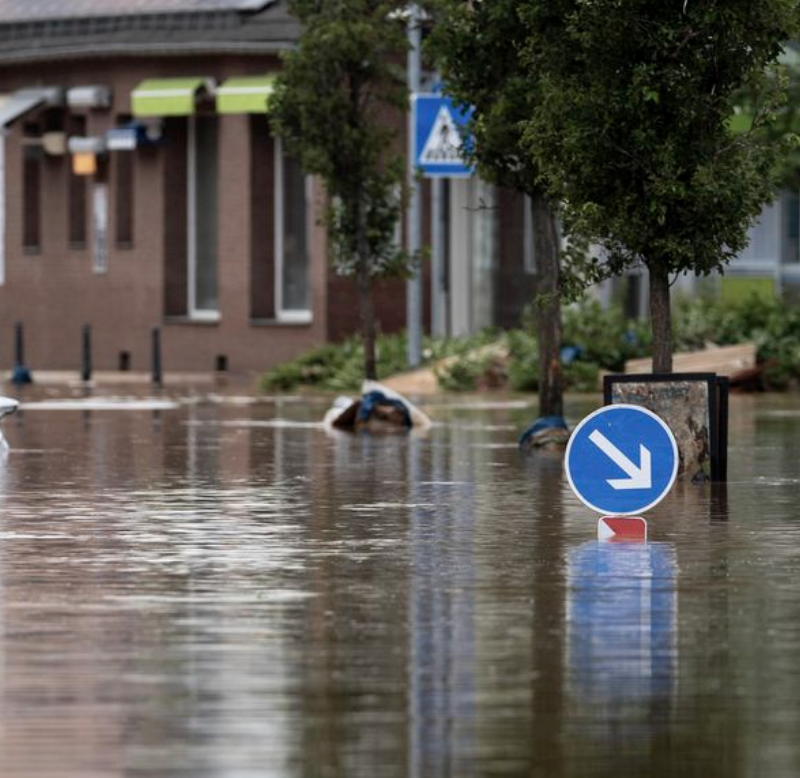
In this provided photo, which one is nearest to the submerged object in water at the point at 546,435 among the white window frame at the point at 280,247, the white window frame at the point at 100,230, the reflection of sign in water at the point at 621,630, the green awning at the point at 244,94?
the reflection of sign in water at the point at 621,630

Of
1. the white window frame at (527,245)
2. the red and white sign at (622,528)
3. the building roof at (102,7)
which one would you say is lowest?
the red and white sign at (622,528)

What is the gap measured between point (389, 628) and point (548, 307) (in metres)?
16.0

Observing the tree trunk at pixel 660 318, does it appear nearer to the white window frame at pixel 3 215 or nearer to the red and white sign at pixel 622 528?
the red and white sign at pixel 622 528

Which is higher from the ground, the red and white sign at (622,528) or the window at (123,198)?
the window at (123,198)

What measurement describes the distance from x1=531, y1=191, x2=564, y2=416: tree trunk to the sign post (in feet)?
35.8

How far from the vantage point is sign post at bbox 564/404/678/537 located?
17.1 m

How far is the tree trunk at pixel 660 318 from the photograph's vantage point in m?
22.6

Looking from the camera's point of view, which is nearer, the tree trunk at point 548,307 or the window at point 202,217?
the tree trunk at point 548,307

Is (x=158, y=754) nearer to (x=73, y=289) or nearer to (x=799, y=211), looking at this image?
(x=799, y=211)

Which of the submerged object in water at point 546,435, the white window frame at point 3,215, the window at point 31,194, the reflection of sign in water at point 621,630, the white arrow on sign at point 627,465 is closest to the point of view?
the reflection of sign in water at point 621,630

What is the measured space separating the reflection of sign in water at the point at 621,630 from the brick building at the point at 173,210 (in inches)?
1356

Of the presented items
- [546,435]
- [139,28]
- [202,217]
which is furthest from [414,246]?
[139,28]

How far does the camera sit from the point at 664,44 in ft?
71.9

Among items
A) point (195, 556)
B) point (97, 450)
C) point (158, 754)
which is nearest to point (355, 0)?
point (97, 450)
